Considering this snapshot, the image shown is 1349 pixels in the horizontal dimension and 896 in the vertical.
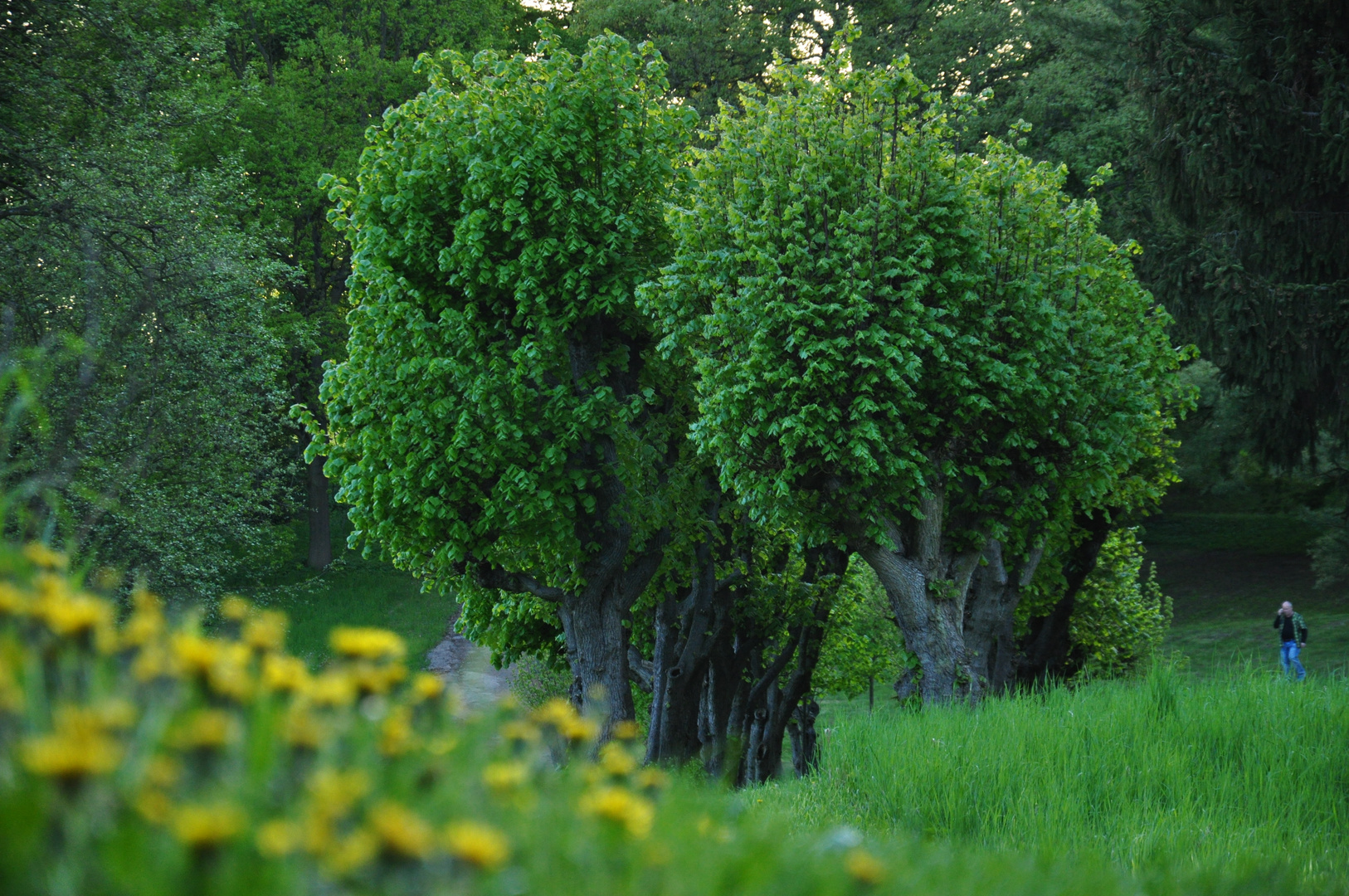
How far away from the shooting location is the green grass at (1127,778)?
5.18 metres

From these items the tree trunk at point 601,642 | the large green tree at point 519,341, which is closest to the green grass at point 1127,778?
the large green tree at point 519,341

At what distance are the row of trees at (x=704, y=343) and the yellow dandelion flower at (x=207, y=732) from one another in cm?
963

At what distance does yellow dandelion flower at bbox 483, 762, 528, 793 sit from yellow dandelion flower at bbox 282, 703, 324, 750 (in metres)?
0.28

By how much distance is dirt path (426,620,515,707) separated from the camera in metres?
25.2

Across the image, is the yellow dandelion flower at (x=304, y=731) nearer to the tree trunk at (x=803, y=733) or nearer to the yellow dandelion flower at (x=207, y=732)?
the yellow dandelion flower at (x=207, y=732)

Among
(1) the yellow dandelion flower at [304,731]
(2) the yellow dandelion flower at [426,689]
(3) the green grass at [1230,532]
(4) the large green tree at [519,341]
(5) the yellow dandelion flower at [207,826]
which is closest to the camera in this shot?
(5) the yellow dandelion flower at [207,826]

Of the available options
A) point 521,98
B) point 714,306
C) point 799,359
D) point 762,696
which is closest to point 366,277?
point 521,98

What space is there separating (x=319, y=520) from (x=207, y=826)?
113ft

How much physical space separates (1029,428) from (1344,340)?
372 inches

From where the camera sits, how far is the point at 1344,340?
1823 cm

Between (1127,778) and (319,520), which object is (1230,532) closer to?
(319,520)

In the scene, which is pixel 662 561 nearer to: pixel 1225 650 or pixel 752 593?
pixel 752 593

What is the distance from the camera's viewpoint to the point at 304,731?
4.30 ft

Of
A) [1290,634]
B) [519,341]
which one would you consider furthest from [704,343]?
[1290,634]
